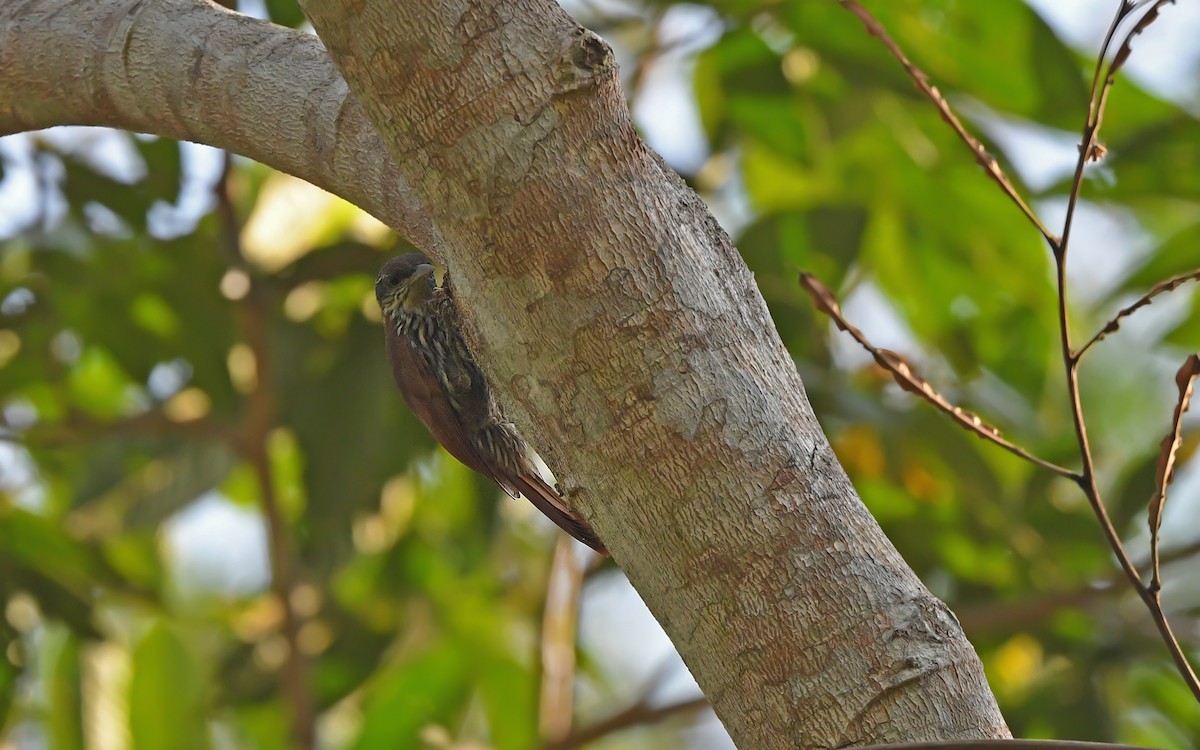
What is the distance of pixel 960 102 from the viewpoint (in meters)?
3.45

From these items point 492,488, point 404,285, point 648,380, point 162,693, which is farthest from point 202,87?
point 162,693

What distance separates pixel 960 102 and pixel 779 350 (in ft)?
7.68

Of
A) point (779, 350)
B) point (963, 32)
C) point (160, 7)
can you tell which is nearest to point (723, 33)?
point (963, 32)

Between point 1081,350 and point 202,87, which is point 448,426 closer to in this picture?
point 202,87

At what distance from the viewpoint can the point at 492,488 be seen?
3.39 meters

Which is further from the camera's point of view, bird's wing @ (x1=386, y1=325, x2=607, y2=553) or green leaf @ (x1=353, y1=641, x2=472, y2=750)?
green leaf @ (x1=353, y1=641, x2=472, y2=750)

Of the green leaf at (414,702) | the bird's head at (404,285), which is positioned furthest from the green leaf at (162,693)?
the bird's head at (404,285)

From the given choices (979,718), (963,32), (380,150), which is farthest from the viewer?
(963,32)

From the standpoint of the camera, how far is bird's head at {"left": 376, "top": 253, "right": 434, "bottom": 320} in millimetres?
2588

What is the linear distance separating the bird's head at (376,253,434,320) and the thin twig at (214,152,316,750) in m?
0.89

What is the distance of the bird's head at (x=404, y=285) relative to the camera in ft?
8.49

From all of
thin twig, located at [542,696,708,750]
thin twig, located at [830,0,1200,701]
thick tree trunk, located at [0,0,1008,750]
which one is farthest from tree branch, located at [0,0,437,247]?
thin twig, located at [542,696,708,750]

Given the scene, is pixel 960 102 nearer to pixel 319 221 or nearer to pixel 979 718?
pixel 319 221

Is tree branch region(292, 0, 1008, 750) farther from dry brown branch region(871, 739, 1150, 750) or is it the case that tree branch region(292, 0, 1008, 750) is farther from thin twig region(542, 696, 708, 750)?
thin twig region(542, 696, 708, 750)
